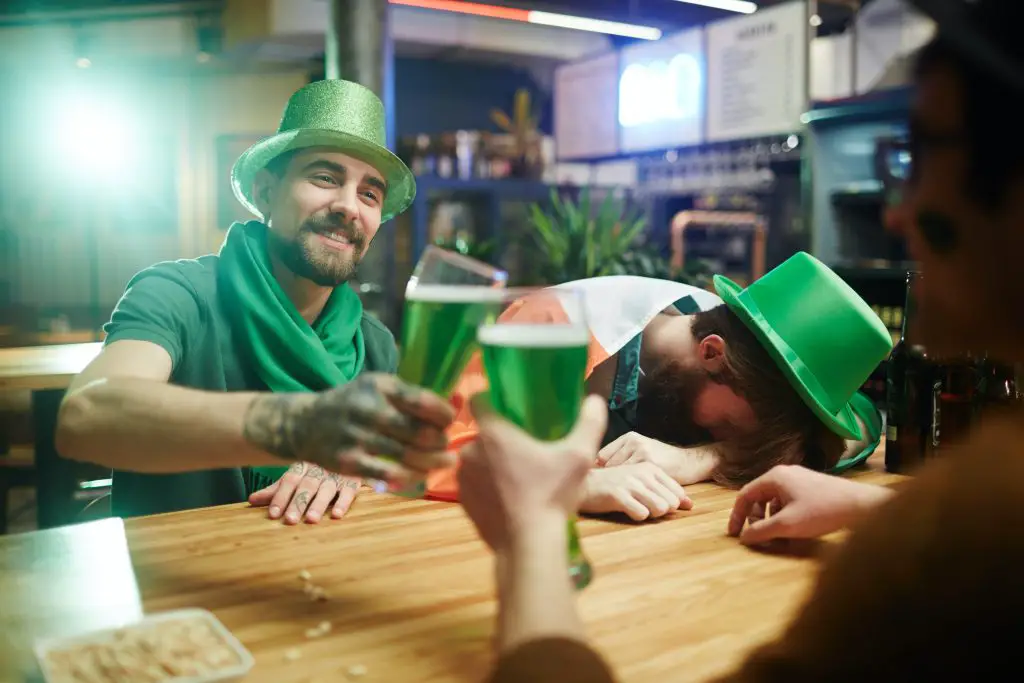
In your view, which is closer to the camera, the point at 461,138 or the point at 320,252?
Result: the point at 320,252

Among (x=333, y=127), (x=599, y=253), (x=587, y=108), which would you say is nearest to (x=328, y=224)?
(x=333, y=127)

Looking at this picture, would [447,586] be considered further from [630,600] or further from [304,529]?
[304,529]

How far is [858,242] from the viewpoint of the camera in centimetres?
457

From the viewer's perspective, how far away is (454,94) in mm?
9148

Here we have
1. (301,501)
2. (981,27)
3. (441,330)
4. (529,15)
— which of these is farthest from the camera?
(529,15)

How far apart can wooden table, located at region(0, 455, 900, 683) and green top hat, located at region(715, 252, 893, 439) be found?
32cm

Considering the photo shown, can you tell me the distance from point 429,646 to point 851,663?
44 cm

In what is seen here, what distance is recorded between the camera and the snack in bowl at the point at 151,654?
74 centimetres

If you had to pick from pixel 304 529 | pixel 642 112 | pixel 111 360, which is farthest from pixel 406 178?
pixel 642 112

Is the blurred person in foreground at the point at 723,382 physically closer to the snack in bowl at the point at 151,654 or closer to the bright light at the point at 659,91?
the snack in bowl at the point at 151,654

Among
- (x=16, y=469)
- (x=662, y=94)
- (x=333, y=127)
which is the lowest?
(x=16, y=469)

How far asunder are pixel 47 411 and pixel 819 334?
254 centimetres

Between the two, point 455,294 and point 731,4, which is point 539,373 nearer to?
point 455,294

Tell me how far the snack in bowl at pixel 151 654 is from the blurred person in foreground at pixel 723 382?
0.54 metres
